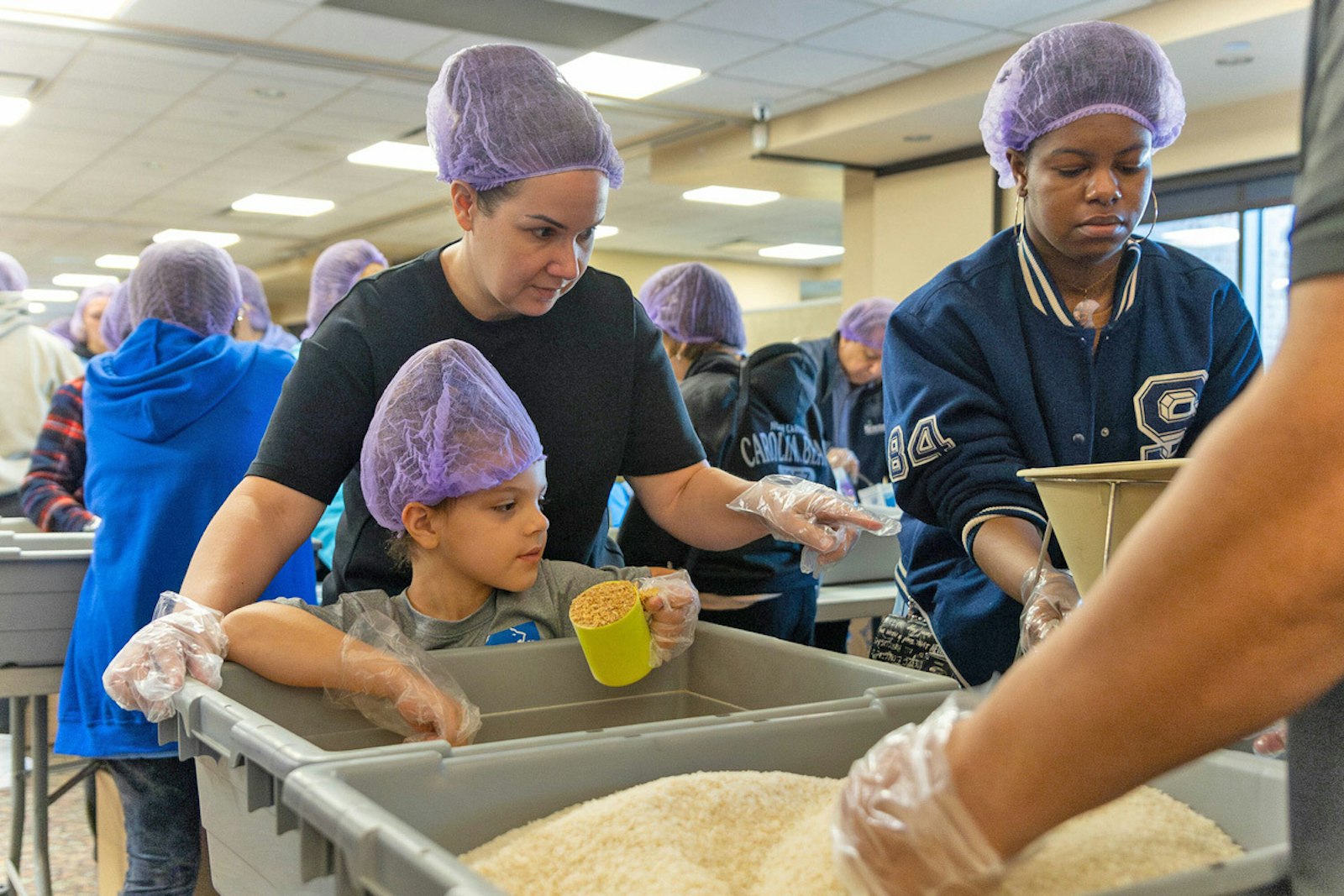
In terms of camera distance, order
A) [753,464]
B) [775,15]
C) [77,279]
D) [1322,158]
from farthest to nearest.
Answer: [77,279] < [775,15] < [753,464] < [1322,158]

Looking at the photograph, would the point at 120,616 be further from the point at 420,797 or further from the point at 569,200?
the point at 420,797

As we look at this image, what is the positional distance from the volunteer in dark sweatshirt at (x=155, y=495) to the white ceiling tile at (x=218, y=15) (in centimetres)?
317

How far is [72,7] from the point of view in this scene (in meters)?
5.13

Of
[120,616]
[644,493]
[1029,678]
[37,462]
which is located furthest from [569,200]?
[37,462]

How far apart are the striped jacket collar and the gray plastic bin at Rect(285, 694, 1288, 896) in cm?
57

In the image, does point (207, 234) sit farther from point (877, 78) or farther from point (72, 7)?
point (877, 78)

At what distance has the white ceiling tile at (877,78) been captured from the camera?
20.4ft

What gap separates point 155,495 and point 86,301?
2.83 metres


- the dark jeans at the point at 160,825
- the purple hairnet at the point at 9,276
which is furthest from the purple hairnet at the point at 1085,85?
the purple hairnet at the point at 9,276

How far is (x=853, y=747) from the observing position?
1.03 metres

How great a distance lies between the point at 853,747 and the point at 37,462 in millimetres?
2484

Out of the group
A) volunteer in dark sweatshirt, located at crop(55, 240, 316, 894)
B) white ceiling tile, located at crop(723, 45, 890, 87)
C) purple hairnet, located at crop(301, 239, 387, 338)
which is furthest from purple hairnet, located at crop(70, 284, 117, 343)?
white ceiling tile, located at crop(723, 45, 890, 87)

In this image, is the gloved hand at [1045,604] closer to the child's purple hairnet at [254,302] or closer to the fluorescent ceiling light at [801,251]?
the child's purple hairnet at [254,302]

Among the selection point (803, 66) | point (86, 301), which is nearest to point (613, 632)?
point (86, 301)
